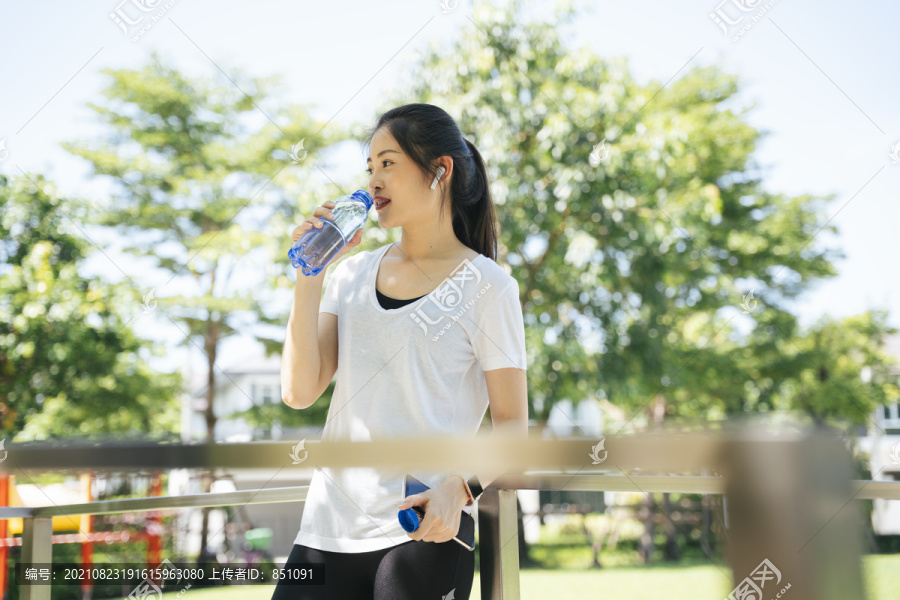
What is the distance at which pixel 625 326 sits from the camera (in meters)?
6.46

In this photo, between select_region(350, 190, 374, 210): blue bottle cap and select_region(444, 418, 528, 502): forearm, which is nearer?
select_region(444, 418, 528, 502): forearm

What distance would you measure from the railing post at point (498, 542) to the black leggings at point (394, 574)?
87 millimetres

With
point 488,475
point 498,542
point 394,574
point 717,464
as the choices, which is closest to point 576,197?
point 498,542

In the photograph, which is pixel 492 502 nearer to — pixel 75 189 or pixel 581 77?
pixel 581 77

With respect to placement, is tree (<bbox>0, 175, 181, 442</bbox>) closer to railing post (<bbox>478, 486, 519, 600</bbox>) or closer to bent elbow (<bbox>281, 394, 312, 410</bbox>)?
bent elbow (<bbox>281, 394, 312, 410</bbox>)

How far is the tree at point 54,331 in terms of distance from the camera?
7.39 meters

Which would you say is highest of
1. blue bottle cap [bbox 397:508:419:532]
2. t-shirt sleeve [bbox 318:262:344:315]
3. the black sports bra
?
t-shirt sleeve [bbox 318:262:344:315]

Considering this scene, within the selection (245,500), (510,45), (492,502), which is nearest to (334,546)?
(492,502)

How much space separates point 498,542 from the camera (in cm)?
102

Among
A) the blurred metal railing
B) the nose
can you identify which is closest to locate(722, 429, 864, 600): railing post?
the blurred metal railing

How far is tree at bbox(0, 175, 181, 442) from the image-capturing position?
739 centimetres

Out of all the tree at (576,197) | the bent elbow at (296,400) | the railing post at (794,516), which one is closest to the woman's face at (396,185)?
the bent elbow at (296,400)

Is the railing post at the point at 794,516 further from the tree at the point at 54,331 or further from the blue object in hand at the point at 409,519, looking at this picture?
the tree at the point at 54,331

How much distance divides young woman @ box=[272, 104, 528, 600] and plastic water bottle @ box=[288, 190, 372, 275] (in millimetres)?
13
